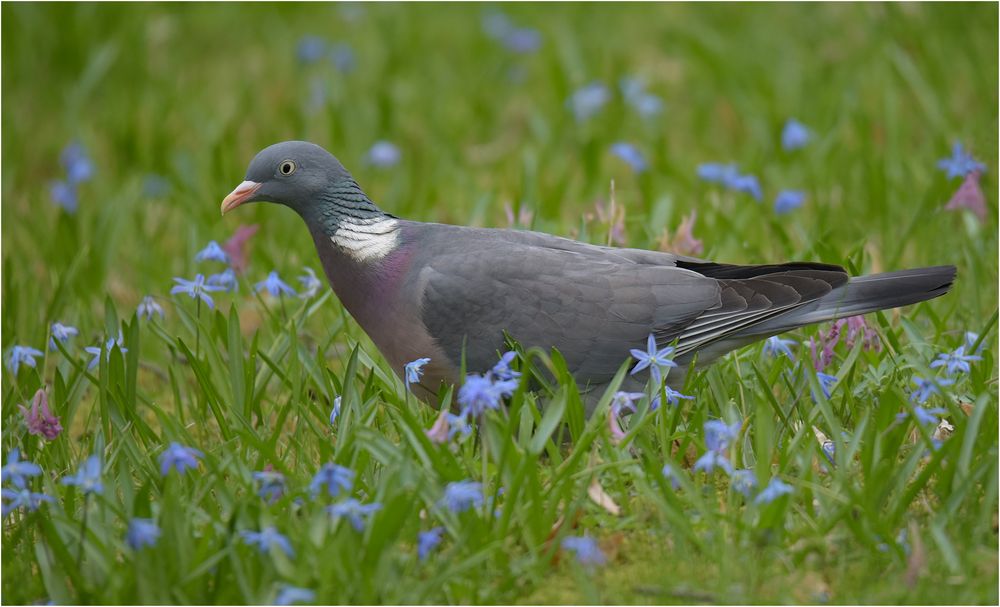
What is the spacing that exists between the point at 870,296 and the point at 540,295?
0.93 metres

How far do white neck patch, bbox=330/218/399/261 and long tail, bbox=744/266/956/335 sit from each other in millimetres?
1065

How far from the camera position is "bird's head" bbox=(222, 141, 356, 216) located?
11.9ft

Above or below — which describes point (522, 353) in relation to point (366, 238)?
below

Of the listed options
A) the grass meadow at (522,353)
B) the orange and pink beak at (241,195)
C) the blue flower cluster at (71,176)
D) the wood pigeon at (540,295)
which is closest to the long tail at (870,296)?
the wood pigeon at (540,295)

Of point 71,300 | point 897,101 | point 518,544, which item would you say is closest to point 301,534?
point 518,544

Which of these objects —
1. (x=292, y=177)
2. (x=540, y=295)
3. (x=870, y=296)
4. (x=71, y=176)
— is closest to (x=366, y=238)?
(x=292, y=177)

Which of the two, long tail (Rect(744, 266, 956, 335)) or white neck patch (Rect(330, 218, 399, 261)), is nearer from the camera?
long tail (Rect(744, 266, 956, 335))

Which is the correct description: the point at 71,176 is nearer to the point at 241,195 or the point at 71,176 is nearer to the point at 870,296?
the point at 241,195

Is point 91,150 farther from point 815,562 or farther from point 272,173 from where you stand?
point 815,562

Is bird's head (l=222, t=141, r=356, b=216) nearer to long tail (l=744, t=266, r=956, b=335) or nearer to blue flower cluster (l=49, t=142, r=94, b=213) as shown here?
long tail (l=744, t=266, r=956, b=335)

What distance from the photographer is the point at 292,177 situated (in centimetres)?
364

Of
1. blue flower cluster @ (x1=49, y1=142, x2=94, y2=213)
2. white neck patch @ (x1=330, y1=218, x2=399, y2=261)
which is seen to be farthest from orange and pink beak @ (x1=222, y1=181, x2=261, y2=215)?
blue flower cluster @ (x1=49, y1=142, x2=94, y2=213)

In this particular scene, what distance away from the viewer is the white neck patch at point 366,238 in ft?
11.7

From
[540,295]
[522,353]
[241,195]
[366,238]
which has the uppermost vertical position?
[241,195]
